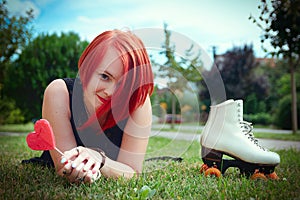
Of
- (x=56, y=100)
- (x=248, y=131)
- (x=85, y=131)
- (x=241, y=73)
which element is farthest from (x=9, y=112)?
(x=241, y=73)

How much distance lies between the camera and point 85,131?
1708 millimetres

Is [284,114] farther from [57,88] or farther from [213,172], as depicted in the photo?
[57,88]

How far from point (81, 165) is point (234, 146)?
0.86m

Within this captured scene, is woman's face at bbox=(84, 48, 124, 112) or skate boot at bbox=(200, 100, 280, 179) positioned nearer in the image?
woman's face at bbox=(84, 48, 124, 112)

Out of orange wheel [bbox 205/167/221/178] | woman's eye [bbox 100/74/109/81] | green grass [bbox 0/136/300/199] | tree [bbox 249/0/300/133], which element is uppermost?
tree [bbox 249/0/300/133]

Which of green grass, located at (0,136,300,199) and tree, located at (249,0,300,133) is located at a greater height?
tree, located at (249,0,300,133)

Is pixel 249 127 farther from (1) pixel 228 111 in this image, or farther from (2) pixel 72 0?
(2) pixel 72 0

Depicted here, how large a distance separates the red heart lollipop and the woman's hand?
106 mm

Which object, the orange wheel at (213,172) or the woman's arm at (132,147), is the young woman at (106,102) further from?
the orange wheel at (213,172)

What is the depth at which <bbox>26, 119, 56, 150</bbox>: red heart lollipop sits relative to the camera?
136 centimetres

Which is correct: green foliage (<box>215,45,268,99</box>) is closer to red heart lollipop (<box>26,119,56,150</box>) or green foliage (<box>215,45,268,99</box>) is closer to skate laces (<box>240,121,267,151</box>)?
skate laces (<box>240,121,267,151</box>)

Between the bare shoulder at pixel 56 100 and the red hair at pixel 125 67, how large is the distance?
11cm

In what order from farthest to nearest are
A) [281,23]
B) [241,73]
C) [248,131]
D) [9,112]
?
[241,73] < [9,112] < [281,23] < [248,131]

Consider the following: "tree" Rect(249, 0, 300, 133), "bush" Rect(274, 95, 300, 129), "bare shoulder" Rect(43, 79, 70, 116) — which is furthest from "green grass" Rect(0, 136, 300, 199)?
"bush" Rect(274, 95, 300, 129)
